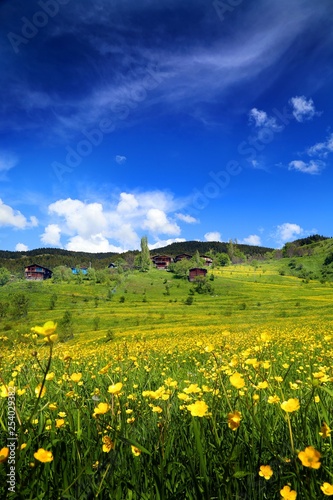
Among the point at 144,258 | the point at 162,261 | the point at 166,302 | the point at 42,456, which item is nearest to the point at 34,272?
the point at 144,258

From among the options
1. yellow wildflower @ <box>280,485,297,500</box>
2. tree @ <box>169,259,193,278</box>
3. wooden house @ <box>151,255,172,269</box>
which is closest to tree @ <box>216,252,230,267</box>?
wooden house @ <box>151,255,172,269</box>

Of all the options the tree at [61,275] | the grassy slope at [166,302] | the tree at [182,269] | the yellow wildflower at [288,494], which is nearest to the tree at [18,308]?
the grassy slope at [166,302]

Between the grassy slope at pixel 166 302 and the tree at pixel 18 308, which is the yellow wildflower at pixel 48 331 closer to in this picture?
the grassy slope at pixel 166 302

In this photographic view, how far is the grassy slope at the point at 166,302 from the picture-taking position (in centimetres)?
5278

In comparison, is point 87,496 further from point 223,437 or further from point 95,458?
point 223,437

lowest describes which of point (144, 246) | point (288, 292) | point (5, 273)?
point (288, 292)

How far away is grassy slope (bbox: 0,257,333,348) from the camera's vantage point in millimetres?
52781

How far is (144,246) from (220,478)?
153359 mm

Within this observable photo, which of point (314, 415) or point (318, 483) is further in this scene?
point (314, 415)

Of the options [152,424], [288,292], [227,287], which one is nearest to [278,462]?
[152,424]

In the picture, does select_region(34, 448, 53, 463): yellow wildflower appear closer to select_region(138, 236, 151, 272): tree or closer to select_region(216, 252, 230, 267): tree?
select_region(138, 236, 151, 272): tree

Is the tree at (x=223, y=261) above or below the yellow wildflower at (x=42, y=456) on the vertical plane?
above

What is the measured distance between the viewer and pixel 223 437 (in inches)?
92.4

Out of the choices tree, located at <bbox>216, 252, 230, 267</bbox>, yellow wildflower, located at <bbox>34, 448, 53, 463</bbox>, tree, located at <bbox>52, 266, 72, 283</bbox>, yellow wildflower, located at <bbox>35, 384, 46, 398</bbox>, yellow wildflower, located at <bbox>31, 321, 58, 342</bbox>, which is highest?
tree, located at <bbox>216, 252, 230, 267</bbox>
